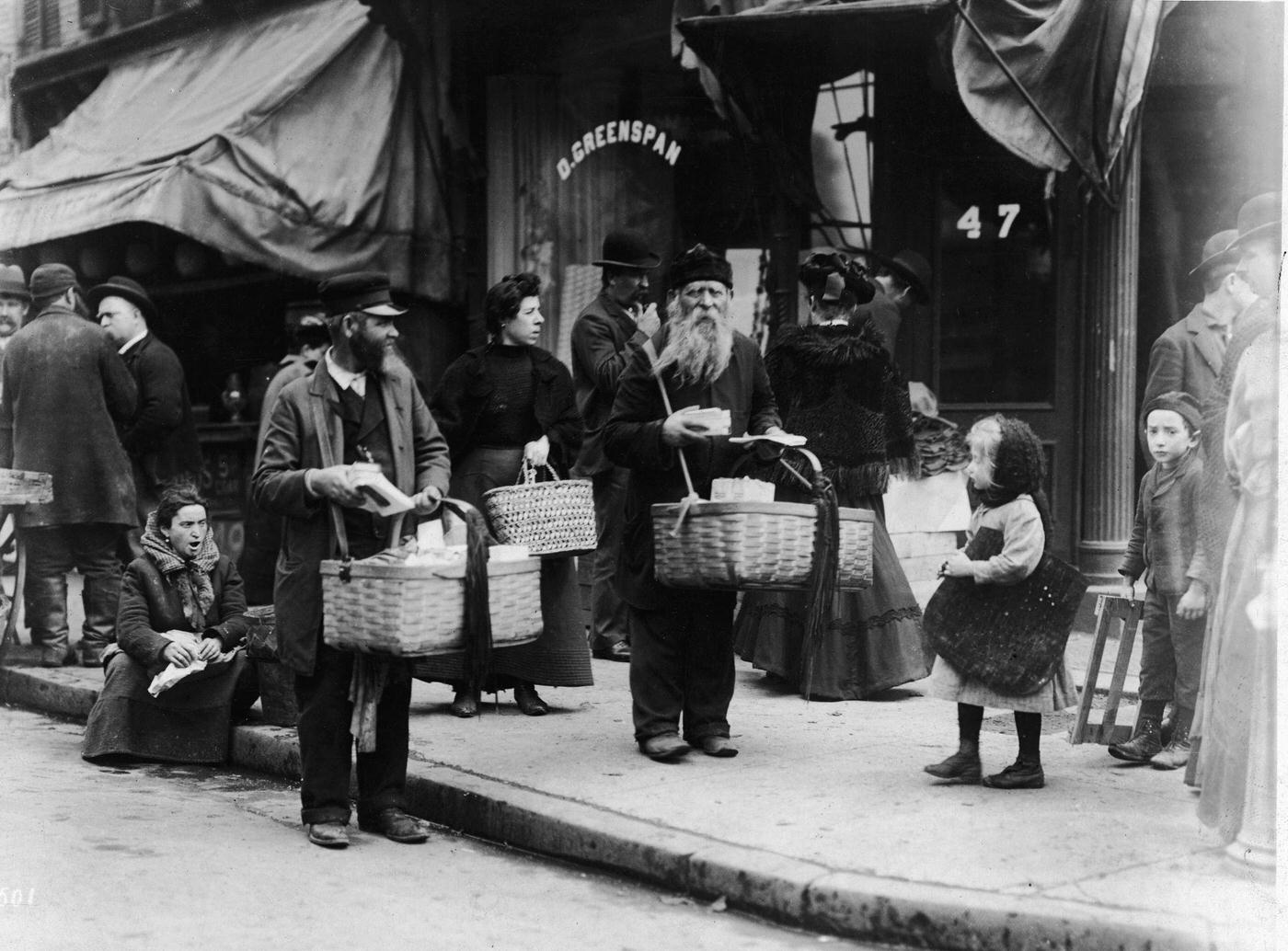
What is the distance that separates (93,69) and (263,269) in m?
2.99

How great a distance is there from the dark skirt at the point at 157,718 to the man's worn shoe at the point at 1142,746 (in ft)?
12.8

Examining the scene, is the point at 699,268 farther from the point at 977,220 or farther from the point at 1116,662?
the point at 977,220

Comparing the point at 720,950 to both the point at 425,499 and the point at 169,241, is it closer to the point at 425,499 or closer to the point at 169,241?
the point at 425,499

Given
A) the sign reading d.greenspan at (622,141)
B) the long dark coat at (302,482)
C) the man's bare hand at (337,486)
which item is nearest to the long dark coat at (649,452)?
the long dark coat at (302,482)

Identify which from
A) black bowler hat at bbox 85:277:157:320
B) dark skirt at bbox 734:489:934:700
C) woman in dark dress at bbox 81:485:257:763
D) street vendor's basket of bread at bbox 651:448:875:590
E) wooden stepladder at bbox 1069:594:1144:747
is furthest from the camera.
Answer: black bowler hat at bbox 85:277:157:320

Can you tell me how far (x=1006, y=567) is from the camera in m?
5.68

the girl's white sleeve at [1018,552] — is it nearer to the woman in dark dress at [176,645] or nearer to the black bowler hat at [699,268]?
the black bowler hat at [699,268]

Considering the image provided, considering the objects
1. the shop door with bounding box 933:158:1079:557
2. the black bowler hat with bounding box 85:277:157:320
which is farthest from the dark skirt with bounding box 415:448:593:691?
the shop door with bounding box 933:158:1079:557

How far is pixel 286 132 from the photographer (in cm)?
1066

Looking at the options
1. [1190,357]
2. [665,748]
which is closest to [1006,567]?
[665,748]

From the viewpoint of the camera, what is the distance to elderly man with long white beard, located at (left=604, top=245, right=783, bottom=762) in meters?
6.25

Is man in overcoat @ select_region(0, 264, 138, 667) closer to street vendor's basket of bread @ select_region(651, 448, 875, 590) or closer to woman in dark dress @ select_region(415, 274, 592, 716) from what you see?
woman in dark dress @ select_region(415, 274, 592, 716)

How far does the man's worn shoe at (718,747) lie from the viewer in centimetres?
632

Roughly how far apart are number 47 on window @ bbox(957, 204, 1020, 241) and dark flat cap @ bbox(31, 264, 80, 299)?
5.50 metres
